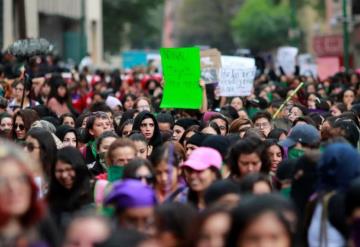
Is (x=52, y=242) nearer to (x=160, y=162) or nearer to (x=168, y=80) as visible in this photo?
(x=160, y=162)

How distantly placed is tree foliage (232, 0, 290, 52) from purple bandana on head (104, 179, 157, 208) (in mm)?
75553

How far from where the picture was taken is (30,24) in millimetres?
47719

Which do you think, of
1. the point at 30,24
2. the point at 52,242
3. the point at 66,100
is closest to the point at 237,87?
the point at 66,100

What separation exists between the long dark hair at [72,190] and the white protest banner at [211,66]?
1078 centimetres

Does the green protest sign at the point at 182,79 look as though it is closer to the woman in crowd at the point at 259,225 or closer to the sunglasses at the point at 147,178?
the sunglasses at the point at 147,178

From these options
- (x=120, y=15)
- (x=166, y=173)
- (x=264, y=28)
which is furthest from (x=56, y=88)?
(x=264, y=28)

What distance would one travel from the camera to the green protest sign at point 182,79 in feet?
56.7

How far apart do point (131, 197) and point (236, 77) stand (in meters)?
12.3

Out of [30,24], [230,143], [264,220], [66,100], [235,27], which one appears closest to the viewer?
[264,220]

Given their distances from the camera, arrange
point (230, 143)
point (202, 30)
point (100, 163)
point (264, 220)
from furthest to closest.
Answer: point (202, 30) → point (100, 163) → point (230, 143) → point (264, 220)

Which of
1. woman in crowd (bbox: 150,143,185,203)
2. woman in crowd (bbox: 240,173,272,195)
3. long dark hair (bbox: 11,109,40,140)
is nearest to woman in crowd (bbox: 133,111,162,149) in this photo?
long dark hair (bbox: 11,109,40,140)

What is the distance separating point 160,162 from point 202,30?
310 ft

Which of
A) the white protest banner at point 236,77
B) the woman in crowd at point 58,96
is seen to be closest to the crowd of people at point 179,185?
the woman in crowd at point 58,96

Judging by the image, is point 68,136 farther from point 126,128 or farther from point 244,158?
point 244,158
